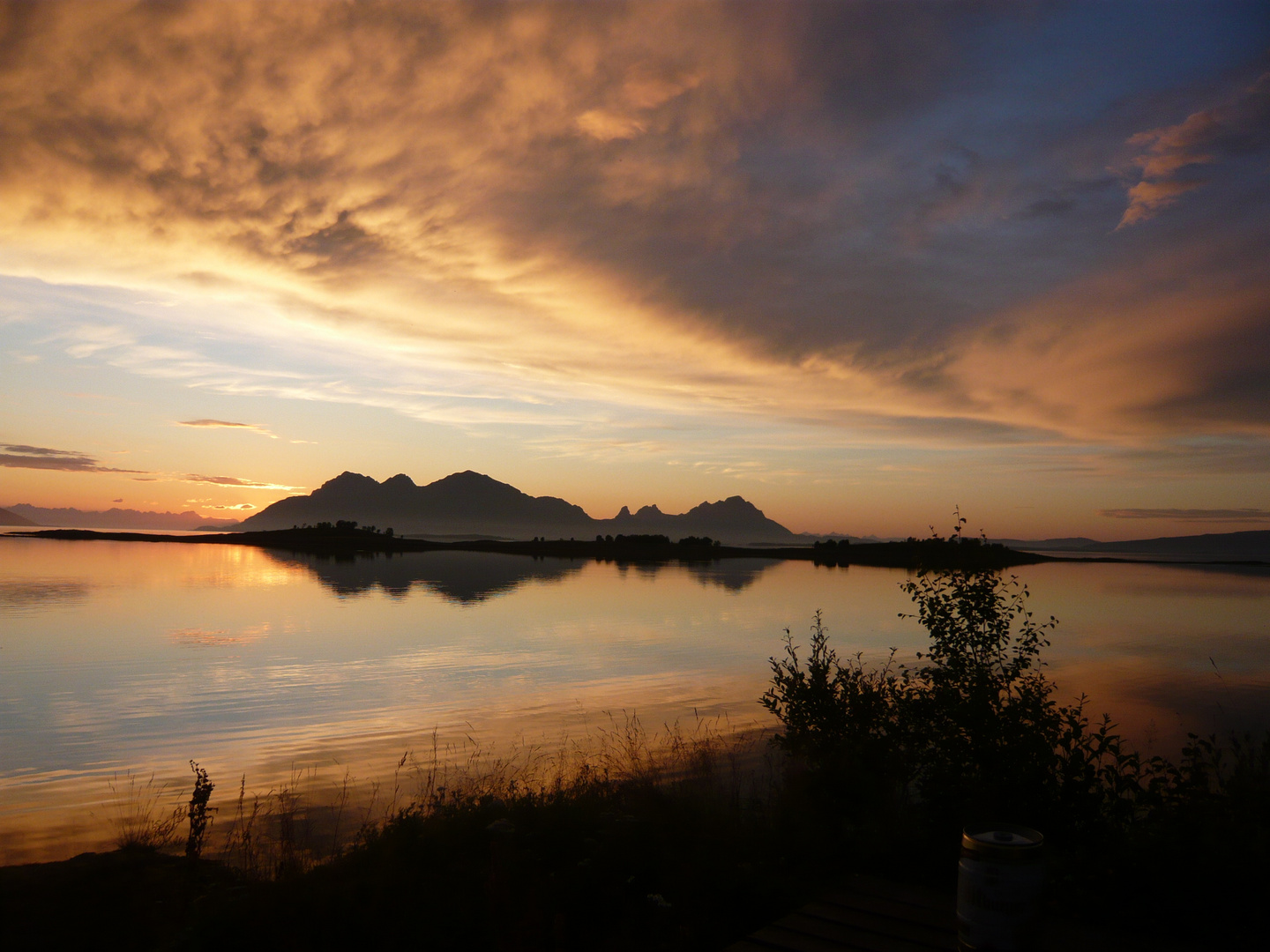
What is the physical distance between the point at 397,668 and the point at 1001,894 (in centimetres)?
2489

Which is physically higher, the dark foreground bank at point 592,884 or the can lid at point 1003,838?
the can lid at point 1003,838

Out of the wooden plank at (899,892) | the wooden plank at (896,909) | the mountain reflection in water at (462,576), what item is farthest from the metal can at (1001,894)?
the mountain reflection in water at (462,576)

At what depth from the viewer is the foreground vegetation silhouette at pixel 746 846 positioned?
24.9 ft

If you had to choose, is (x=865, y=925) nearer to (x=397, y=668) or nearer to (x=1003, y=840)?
(x=1003, y=840)

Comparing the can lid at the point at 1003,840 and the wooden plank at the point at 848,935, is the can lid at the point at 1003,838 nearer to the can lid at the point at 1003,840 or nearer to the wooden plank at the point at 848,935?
the can lid at the point at 1003,840

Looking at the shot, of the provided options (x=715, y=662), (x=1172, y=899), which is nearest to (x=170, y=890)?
(x=1172, y=899)

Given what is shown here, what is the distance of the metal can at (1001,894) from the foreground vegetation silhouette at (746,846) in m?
1.96

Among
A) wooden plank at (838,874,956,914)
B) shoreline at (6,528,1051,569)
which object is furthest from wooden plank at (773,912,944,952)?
shoreline at (6,528,1051,569)

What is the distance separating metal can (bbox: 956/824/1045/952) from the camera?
620cm

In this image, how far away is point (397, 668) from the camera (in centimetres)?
2794

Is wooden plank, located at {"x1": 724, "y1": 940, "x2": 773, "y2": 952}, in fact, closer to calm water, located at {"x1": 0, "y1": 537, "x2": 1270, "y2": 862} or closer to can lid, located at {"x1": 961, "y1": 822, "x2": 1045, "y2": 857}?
can lid, located at {"x1": 961, "y1": 822, "x2": 1045, "y2": 857}

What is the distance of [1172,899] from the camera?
24.3 ft

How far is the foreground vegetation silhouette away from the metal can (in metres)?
1.96

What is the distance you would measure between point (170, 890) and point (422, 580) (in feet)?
219
